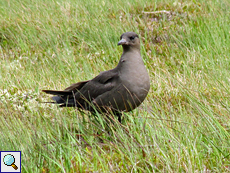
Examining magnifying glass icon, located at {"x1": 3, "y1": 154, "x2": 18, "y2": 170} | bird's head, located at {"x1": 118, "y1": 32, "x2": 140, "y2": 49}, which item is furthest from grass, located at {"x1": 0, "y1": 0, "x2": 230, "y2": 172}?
bird's head, located at {"x1": 118, "y1": 32, "x2": 140, "y2": 49}

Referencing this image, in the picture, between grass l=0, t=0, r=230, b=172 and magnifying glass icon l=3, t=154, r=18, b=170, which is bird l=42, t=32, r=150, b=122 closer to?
grass l=0, t=0, r=230, b=172

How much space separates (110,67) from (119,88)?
2.04m

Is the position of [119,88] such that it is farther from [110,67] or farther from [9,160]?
[110,67]

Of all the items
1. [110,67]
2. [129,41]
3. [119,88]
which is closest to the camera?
[119,88]

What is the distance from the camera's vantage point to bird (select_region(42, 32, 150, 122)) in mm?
3307

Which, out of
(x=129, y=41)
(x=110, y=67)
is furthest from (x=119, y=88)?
(x=110, y=67)

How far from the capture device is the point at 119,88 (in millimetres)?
3348

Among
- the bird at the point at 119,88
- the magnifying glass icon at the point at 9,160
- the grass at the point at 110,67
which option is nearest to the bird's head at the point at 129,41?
the bird at the point at 119,88

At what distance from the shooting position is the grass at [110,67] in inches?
103

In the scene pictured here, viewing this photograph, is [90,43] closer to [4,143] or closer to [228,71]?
[228,71]

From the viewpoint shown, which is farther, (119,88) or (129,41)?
(129,41)

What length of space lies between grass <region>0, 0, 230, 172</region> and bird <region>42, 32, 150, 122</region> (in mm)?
156

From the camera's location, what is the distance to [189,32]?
18.9ft

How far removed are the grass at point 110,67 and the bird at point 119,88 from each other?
156 mm
